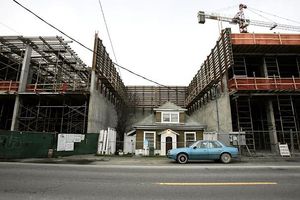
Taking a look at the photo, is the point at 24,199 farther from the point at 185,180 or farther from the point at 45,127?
the point at 45,127

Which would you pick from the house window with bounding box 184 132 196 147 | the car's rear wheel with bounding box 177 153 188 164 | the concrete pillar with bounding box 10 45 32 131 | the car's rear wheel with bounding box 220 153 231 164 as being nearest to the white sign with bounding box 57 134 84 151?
the concrete pillar with bounding box 10 45 32 131

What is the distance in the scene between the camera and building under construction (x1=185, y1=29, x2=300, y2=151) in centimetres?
2281

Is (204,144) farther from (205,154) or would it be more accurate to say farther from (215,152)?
(215,152)

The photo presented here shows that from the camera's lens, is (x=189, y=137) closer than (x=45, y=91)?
No

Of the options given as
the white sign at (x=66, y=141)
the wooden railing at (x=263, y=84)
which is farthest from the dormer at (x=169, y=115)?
the white sign at (x=66, y=141)

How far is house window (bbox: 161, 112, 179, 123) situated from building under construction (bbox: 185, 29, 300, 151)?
477 centimetres

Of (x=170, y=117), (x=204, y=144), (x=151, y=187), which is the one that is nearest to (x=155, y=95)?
(x=170, y=117)

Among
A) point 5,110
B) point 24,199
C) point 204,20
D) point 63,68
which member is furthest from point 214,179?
point 204,20

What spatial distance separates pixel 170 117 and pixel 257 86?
32.4 ft

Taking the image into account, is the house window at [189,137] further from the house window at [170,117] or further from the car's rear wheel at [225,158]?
the car's rear wheel at [225,158]

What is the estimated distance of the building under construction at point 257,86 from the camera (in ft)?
74.8

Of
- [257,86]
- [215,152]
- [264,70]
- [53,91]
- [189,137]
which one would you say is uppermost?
[264,70]

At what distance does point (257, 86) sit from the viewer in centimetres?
2269

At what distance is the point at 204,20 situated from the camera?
4628cm
